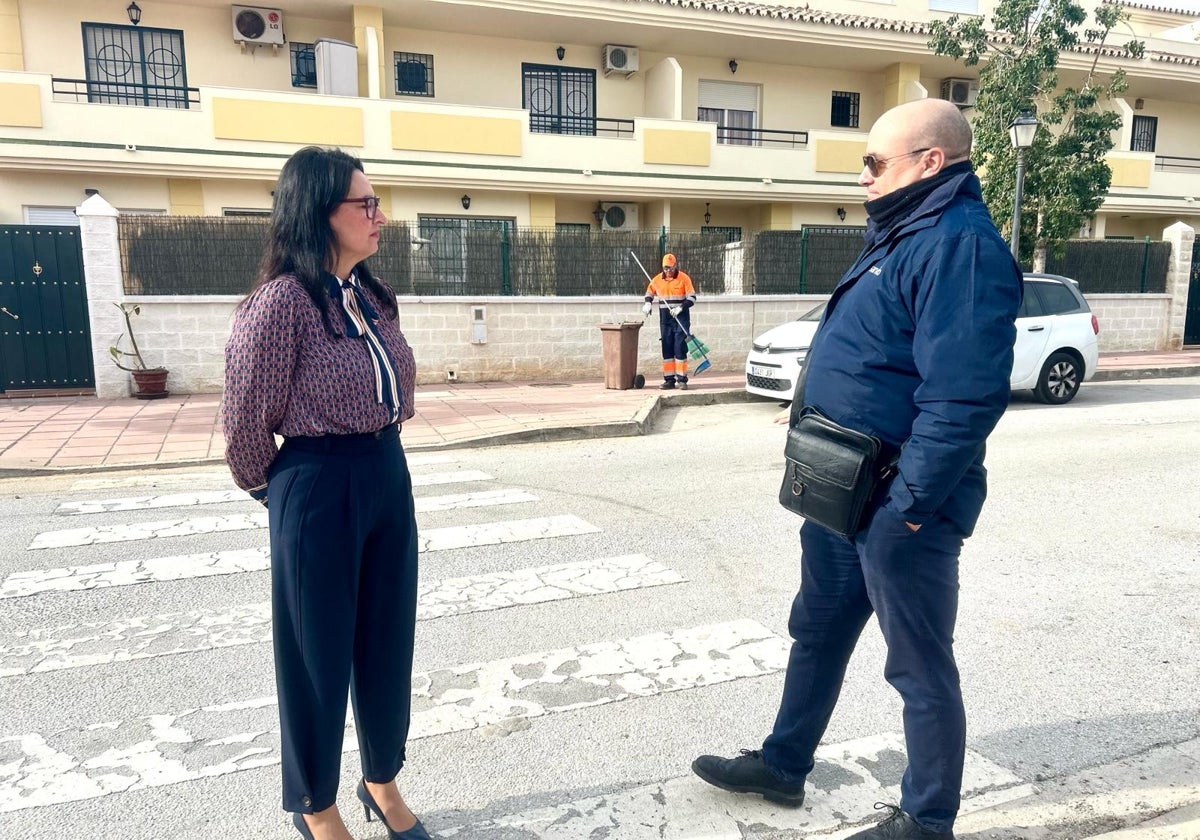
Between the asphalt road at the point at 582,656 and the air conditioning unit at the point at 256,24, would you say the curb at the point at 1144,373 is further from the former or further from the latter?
the air conditioning unit at the point at 256,24

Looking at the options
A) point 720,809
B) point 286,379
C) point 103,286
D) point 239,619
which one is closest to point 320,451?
point 286,379

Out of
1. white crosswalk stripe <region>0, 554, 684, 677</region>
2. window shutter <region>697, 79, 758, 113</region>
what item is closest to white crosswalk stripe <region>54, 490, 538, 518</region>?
white crosswalk stripe <region>0, 554, 684, 677</region>

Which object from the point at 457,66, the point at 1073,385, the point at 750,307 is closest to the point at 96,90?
the point at 457,66

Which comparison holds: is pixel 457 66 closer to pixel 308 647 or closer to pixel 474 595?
pixel 474 595

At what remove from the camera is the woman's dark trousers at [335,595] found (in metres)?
2.24

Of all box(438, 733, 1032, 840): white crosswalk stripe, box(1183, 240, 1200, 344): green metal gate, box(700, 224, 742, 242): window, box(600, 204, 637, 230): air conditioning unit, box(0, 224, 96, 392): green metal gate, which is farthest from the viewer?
box(700, 224, 742, 242): window

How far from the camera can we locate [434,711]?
3.38 m

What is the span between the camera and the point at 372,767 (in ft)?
8.19

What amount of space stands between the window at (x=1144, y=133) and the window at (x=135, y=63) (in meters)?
24.9

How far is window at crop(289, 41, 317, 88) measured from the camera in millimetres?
17562

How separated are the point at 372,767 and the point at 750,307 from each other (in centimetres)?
1360

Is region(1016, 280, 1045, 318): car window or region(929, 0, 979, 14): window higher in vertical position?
region(929, 0, 979, 14): window

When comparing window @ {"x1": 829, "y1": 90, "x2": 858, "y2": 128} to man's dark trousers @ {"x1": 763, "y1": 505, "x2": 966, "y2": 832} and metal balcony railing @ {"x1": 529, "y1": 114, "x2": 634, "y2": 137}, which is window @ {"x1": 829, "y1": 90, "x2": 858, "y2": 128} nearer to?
metal balcony railing @ {"x1": 529, "y1": 114, "x2": 634, "y2": 137}

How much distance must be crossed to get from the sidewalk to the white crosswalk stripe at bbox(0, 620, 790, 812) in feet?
17.3
